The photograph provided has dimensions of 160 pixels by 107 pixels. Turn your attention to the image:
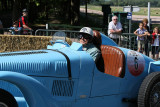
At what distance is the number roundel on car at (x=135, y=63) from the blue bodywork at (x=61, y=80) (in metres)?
0.06

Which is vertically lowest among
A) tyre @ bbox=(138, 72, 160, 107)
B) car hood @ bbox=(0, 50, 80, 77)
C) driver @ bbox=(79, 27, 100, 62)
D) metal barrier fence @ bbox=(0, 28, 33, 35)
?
tyre @ bbox=(138, 72, 160, 107)

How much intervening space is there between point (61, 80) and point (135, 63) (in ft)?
5.11

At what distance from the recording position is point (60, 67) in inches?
180

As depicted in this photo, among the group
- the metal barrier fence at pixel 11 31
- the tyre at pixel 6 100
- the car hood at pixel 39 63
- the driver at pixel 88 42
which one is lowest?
the tyre at pixel 6 100

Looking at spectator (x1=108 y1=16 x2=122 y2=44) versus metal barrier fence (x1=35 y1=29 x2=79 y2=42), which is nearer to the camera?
spectator (x1=108 y1=16 x2=122 y2=44)

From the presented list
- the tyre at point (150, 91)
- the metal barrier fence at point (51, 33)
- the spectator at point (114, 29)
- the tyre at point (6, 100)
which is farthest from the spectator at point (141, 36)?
the tyre at point (6, 100)

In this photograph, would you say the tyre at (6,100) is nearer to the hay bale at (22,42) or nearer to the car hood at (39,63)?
the car hood at (39,63)

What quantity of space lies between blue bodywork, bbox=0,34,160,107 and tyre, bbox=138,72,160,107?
0.24 metres

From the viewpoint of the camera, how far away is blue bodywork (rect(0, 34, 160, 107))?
166 inches

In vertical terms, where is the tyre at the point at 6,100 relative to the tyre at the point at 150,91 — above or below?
above

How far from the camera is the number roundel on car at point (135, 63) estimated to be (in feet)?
18.0

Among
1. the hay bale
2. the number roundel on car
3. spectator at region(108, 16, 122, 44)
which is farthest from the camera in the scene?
the hay bale

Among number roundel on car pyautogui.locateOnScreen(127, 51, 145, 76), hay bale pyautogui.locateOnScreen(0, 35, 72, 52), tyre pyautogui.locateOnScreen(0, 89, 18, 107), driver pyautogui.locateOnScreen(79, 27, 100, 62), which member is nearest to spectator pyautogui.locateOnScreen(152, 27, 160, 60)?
hay bale pyautogui.locateOnScreen(0, 35, 72, 52)

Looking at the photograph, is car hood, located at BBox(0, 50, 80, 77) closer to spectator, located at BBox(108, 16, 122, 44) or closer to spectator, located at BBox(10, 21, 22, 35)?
spectator, located at BBox(108, 16, 122, 44)
